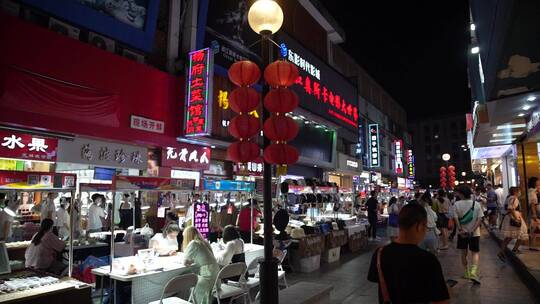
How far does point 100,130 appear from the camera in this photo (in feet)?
30.1

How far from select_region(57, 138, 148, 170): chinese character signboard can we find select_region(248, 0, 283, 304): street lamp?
19.6 ft

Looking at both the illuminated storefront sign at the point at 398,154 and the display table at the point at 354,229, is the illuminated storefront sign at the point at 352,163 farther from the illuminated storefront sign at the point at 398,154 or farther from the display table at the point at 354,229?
the illuminated storefront sign at the point at 398,154

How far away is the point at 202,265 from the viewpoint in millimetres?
6246

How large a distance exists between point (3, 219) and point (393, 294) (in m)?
9.23

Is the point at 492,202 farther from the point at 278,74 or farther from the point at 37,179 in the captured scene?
the point at 37,179

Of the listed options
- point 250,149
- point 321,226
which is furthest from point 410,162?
point 250,149

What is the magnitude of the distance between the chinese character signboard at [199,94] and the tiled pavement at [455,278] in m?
4.88

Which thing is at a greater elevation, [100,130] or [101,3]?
[101,3]

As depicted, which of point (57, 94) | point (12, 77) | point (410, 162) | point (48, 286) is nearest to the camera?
point (48, 286)

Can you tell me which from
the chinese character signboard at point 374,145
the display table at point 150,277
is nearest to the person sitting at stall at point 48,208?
the display table at point 150,277

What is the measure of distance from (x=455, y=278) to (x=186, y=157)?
8.19m

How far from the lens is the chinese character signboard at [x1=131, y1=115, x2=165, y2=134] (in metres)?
10.1

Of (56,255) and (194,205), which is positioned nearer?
(56,255)

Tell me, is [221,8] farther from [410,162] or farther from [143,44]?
[410,162]
